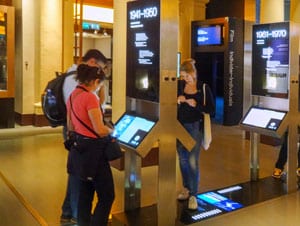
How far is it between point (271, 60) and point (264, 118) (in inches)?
25.8

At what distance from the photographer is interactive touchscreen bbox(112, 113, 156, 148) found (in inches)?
132

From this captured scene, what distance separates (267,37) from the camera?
473 cm

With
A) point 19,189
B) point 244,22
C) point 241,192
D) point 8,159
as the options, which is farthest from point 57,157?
point 244,22

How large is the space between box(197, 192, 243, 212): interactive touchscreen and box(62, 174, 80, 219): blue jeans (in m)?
1.40

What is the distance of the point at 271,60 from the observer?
473cm

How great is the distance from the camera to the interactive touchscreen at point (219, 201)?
405cm

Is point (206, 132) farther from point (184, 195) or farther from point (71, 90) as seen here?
point (71, 90)

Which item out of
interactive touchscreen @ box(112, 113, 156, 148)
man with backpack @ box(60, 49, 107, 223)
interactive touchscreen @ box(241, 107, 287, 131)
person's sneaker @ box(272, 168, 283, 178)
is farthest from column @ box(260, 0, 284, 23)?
man with backpack @ box(60, 49, 107, 223)

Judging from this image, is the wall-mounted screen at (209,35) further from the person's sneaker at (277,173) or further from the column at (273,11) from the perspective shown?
the person's sneaker at (277,173)

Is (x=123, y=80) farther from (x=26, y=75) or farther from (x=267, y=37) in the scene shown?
(x=26, y=75)

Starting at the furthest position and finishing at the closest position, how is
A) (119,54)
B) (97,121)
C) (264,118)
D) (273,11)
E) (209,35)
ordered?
(209,35), (273,11), (119,54), (264,118), (97,121)

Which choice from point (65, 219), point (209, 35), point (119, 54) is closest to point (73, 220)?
point (65, 219)

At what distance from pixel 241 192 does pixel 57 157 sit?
9.31 feet

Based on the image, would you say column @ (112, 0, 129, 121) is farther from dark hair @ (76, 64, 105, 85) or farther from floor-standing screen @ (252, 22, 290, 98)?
dark hair @ (76, 64, 105, 85)
